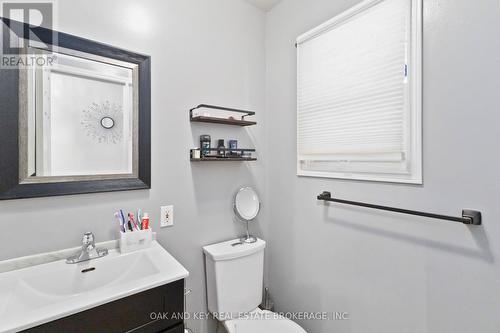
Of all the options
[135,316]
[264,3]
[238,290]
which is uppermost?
[264,3]

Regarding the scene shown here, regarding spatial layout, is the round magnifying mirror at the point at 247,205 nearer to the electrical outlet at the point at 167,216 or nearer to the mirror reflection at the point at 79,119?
the electrical outlet at the point at 167,216

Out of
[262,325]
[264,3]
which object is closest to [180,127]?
[264,3]

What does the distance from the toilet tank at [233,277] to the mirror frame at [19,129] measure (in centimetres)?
62

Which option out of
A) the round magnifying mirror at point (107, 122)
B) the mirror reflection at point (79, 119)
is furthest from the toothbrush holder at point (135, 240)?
the round magnifying mirror at point (107, 122)

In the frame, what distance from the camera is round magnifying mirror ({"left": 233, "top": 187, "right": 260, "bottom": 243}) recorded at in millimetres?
1616

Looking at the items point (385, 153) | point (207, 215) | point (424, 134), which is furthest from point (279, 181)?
point (424, 134)

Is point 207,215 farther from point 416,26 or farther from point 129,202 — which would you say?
point 416,26

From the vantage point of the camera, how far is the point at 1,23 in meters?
0.96

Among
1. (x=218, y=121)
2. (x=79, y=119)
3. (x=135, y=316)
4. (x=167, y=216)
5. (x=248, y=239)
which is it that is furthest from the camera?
(x=248, y=239)

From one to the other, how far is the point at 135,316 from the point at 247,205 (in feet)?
3.11

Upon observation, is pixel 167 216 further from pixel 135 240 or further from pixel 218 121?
pixel 218 121

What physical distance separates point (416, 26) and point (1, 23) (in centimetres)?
174

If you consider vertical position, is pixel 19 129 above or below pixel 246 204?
above

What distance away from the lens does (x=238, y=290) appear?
1.46 m
